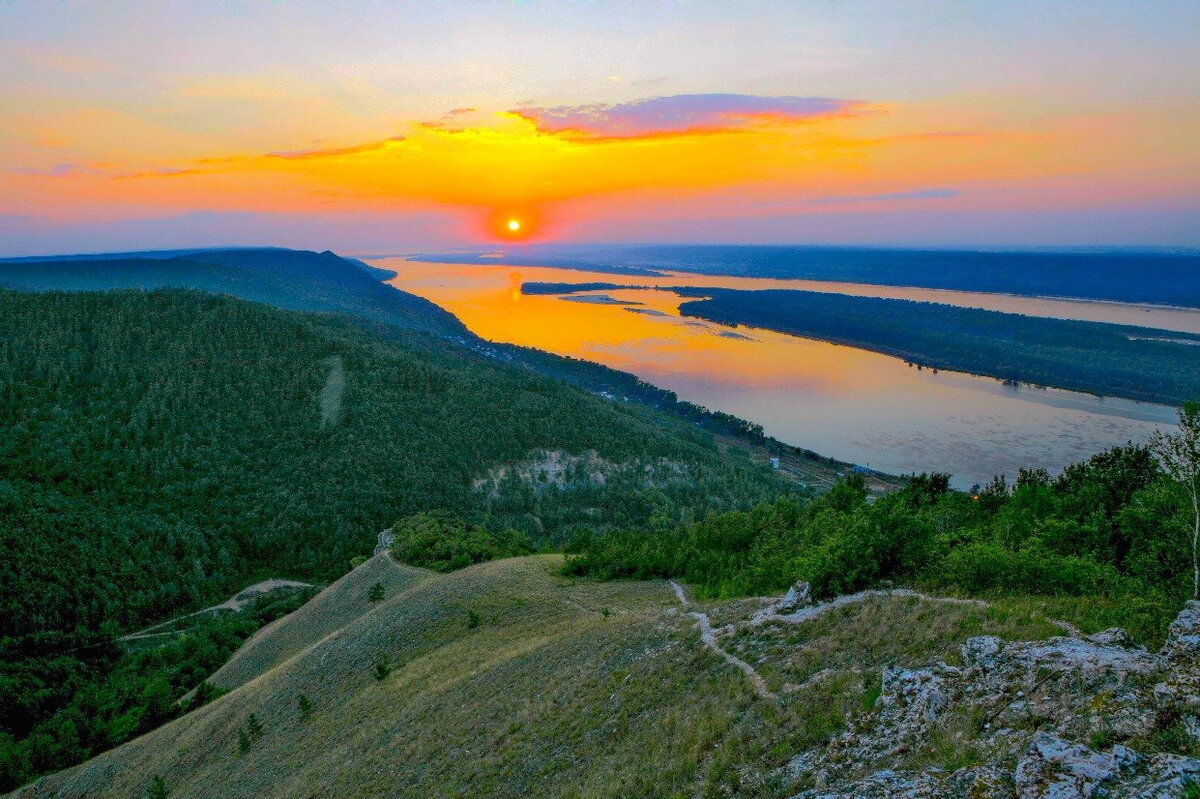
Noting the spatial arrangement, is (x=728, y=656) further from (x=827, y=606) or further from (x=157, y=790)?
(x=157, y=790)

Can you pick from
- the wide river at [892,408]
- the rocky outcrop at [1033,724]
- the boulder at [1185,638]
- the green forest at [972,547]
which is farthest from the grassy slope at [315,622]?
the wide river at [892,408]

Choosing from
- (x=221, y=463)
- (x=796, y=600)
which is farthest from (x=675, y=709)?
(x=221, y=463)

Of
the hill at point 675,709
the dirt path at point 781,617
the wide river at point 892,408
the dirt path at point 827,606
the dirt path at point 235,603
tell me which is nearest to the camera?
the hill at point 675,709

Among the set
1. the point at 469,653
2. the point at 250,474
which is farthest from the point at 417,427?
the point at 469,653

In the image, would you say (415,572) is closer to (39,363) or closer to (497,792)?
(497,792)

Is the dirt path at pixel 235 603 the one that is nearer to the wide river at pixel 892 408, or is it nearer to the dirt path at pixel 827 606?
the dirt path at pixel 827 606

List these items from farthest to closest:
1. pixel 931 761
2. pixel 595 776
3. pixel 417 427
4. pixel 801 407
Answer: pixel 801 407 → pixel 417 427 → pixel 595 776 → pixel 931 761
